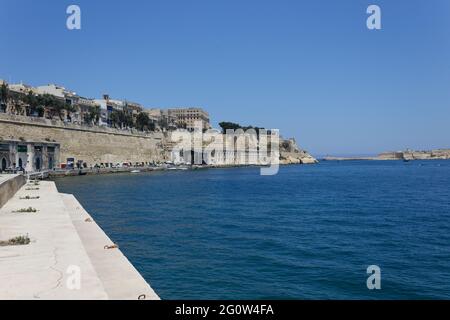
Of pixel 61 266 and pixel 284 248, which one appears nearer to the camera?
pixel 61 266

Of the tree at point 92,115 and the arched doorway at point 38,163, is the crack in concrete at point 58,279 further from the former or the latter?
the tree at point 92,115

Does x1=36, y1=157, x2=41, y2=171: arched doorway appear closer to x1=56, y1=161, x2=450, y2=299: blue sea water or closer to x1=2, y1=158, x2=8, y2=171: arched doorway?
x1=2, y1=158, x2=8, y2=171: arched doorway

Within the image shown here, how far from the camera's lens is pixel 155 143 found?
11381cm

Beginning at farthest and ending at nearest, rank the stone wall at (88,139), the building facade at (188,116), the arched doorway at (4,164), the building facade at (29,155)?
the building facade at (188,116), the stone wall at (88,139), the building facade at (29,155), the arched doorway at (4,164)

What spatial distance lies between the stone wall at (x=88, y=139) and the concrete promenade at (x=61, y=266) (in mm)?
54079

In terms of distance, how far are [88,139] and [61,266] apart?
3055 inches

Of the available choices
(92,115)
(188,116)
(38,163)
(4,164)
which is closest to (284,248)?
(4,164)

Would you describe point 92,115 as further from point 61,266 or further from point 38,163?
point 61,266

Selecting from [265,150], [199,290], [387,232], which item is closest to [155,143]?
[265,150]

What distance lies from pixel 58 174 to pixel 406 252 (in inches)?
2391

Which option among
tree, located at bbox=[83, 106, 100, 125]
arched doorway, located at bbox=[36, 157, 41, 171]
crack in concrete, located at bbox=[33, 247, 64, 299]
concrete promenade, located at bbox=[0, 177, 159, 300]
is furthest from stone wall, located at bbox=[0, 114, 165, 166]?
crack in concrete, located at bbox=[33, 247, 64, 299]

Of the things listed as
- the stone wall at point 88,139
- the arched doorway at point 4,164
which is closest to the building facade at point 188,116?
the stone wall at point 88,139

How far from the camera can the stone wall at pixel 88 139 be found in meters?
66.0

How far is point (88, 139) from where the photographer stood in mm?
83000
